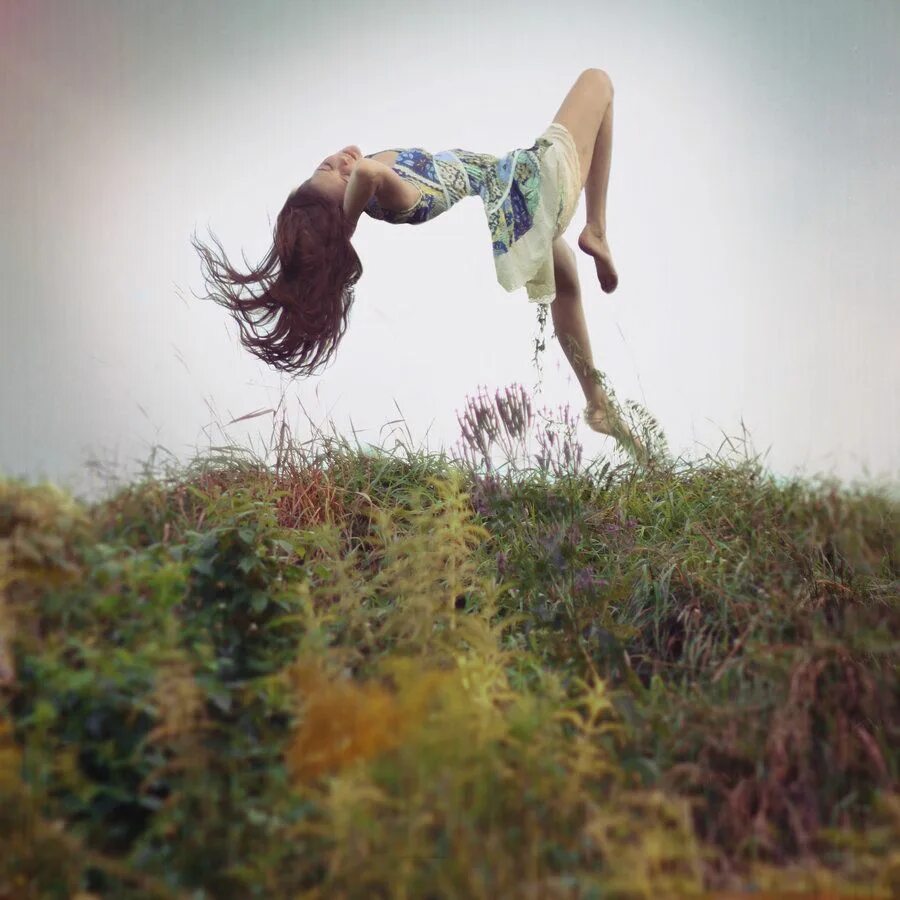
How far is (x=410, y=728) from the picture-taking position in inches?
72.6

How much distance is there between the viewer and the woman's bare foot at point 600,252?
4.84 meters

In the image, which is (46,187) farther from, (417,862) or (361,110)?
(417,862)

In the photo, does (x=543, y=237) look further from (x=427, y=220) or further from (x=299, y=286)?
(x=299, y=286)

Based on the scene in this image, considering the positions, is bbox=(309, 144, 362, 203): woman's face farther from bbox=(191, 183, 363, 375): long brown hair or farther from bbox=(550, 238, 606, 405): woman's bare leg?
bbox=(550, 238, 606, 405): woman's bare leg

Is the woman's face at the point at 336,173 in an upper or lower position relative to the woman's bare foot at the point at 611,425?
upper

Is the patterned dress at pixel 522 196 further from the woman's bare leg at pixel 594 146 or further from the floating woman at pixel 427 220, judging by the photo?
the woman's bare leg at pixel 594 146

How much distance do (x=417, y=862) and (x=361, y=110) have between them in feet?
13.3

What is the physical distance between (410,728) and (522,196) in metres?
3.23

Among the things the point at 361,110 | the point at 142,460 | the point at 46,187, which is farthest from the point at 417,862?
the point at 361,110

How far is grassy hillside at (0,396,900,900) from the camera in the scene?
5.83 feet

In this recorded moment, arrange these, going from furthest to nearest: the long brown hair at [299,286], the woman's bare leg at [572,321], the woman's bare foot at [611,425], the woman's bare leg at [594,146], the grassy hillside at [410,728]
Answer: the woman's bare leg at [594,146] < the woman's bare leg at [572,321] < the woman's bare foot at [611,425] < the long brown hair at [299,286] < the grassy hillside at [410,728]

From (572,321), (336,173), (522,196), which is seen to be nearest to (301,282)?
(336,173)

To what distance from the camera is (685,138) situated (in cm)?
525

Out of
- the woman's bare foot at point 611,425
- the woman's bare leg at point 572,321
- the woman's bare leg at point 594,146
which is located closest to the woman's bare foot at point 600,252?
the woman's bare leg at point 594,146
